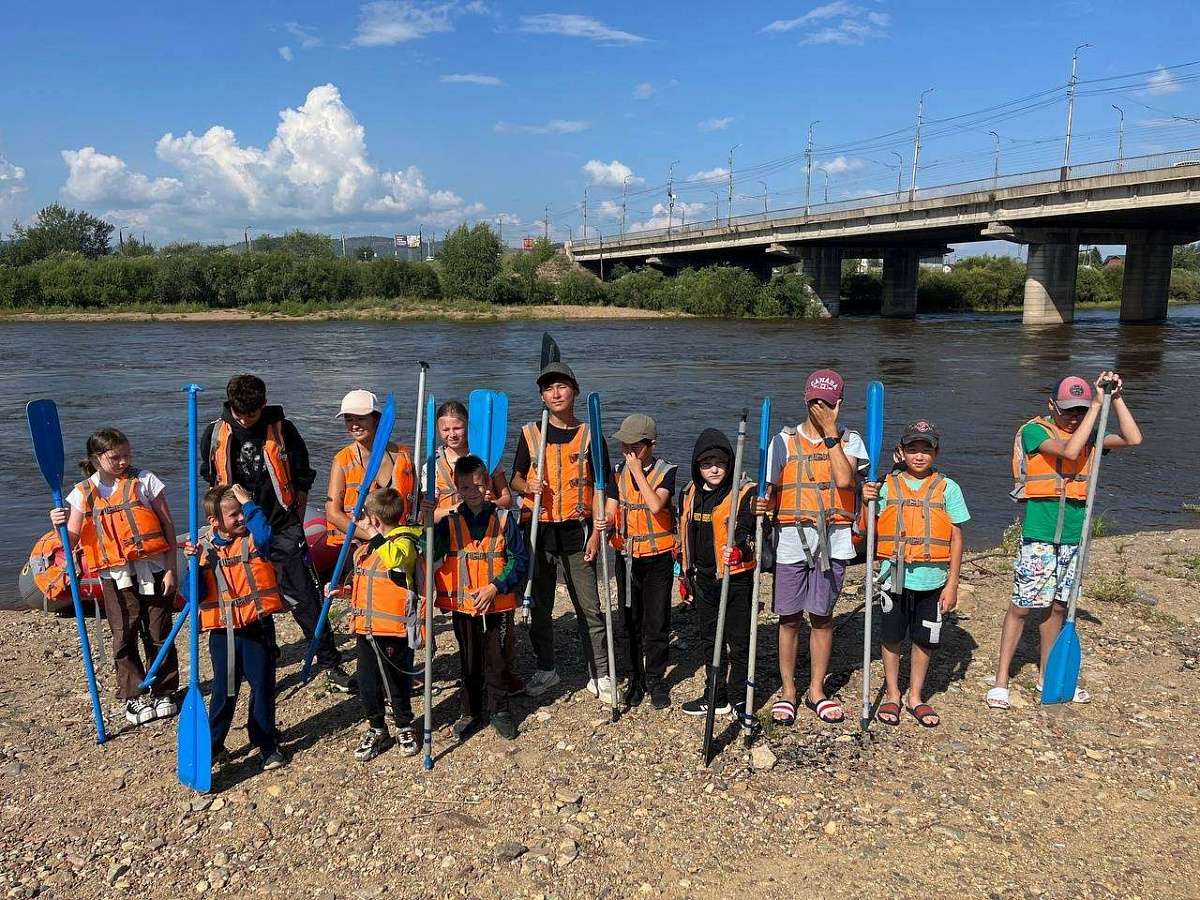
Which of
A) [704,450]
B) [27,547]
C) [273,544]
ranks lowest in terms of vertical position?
[27,547]

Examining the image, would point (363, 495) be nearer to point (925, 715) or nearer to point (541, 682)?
point (541, 682)

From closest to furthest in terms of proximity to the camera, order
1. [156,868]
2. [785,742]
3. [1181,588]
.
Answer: [156,868], [785,742], [1181,588]

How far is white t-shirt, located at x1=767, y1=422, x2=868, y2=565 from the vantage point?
196 inches

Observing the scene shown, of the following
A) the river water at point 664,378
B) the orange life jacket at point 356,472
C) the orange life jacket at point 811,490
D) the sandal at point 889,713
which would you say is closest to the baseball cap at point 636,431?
the orange life jacket at point 811,490

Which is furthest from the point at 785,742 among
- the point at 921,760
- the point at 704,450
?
the point at 704,450

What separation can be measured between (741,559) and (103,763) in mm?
3751

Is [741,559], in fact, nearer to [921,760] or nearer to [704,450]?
[704,450]

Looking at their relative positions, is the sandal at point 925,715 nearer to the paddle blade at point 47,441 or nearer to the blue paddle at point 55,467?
the blue paddle at point 55,467

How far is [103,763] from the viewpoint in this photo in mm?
4938

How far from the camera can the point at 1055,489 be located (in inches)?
203

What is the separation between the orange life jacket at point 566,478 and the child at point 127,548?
7.27 feet

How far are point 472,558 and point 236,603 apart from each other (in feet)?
4.14

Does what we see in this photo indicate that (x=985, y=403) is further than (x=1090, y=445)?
Yes

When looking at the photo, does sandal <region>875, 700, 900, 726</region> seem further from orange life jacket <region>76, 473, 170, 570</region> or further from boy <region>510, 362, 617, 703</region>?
orange life jacket <region>76, 473, 170, 570</region>
